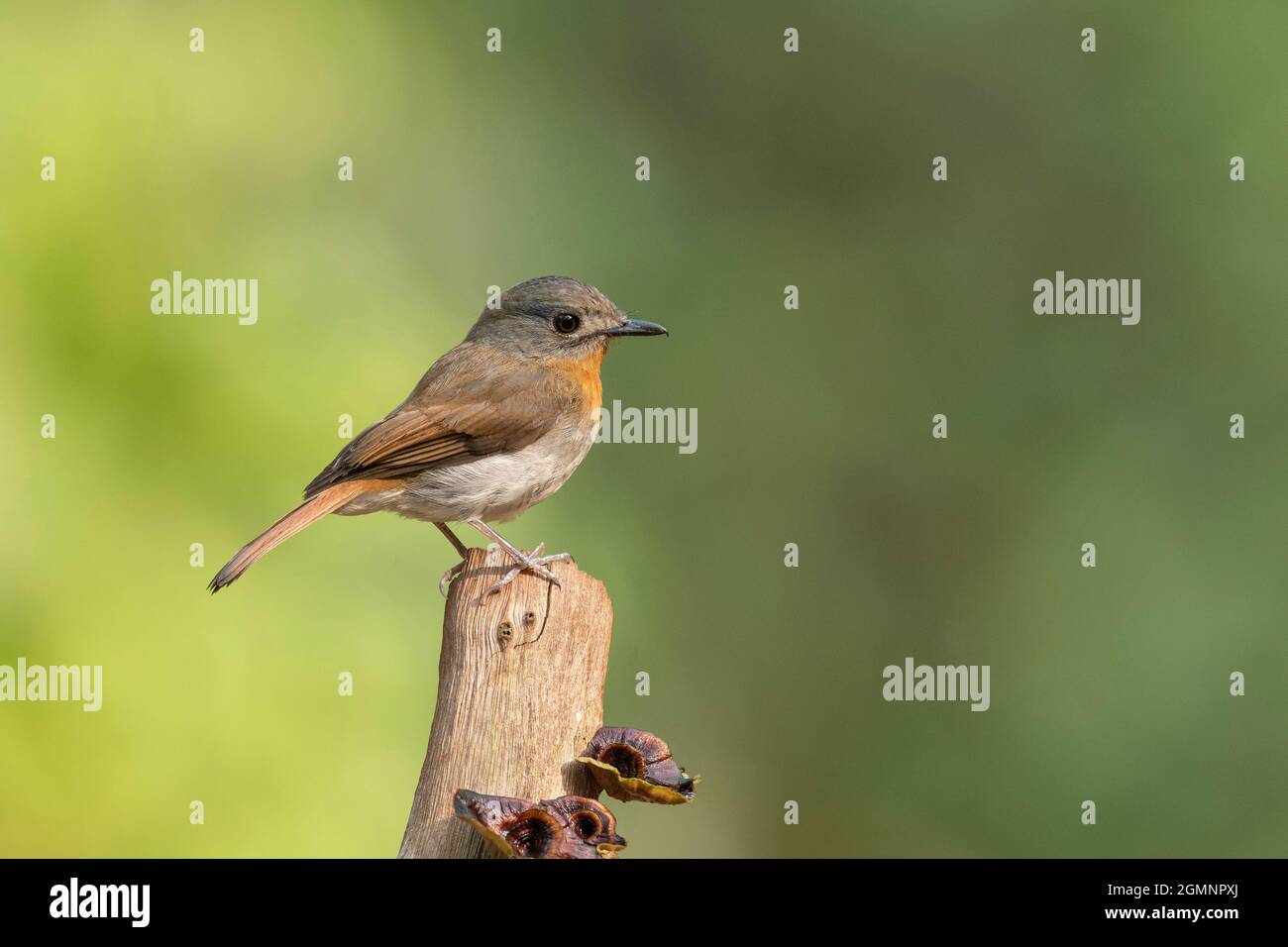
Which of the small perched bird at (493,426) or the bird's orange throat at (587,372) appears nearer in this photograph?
the small perched bird at (493,426)

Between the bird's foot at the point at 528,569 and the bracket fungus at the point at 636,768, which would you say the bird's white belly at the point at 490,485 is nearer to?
the bird's foot at the point at 528,569

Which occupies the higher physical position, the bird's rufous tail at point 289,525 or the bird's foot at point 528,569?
the bird's rufous tail at point 289,525

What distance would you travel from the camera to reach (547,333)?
19.8 ft

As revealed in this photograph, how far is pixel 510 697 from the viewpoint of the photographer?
4.45 meters

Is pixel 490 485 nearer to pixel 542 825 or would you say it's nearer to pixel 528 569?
pixel 528 569

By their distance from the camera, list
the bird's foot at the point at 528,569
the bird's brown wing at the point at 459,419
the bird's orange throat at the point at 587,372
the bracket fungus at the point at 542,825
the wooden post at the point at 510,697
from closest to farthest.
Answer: the bracket fungus at the point at 542,825
the wooden post at the point at 510,697
the bird's foot at the point at 528,569
the bird's brown wing at the point at 459,419
the bird's orange throat at the point at 587,372

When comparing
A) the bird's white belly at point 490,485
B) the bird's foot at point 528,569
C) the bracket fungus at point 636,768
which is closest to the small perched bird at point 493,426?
the bird's white belly at point 490,485

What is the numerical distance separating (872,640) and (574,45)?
15.3ft

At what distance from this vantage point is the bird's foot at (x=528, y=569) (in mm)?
4598

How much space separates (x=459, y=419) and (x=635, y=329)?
2.83ft

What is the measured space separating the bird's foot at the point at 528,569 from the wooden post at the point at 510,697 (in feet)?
0.06

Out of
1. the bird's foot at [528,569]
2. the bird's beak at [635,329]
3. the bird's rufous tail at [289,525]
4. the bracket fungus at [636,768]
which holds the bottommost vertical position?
the bracket fungus at [636,768]

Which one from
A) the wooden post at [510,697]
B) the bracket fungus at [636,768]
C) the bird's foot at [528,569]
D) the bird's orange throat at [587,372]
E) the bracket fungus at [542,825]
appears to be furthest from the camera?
the bird's orange throat at [587,372]

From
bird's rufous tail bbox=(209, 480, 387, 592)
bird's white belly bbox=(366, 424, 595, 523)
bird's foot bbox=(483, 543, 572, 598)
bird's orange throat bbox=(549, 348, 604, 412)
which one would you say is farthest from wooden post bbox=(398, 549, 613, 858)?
bird's orange throat bbox=(549, 348, 604, 412)
